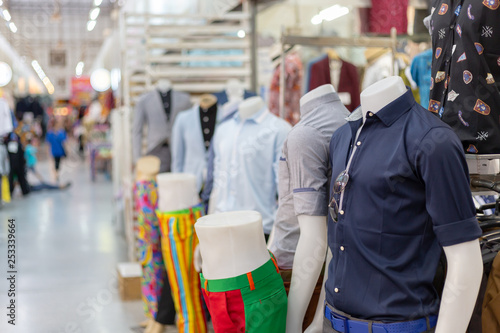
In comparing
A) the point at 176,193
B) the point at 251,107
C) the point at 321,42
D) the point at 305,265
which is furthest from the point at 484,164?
the point at 321,42

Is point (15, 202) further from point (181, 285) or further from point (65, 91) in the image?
point (65, 91)

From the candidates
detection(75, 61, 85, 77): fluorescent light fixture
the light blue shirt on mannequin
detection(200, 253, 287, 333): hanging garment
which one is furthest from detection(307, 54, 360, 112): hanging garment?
detection(75, 61, 85, 77): fluorescent light fixture

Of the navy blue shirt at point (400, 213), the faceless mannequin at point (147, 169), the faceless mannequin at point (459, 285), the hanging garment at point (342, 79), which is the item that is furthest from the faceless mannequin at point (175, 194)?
the hanging garment at point (342, 79)

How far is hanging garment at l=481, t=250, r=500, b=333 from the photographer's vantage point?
5.59ft

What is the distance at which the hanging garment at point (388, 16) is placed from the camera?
596 cm

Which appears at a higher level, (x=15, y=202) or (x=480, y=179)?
(x=480, y=179)

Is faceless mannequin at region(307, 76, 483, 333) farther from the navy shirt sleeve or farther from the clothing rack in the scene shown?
the clothing rack

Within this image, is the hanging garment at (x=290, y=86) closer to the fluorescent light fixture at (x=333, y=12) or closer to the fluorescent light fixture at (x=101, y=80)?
the fluorescent light fixture at (x=333, y=12)

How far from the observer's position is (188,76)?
6.16 meters

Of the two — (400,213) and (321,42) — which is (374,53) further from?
(400,213)

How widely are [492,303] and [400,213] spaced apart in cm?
49

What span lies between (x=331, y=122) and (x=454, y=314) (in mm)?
808

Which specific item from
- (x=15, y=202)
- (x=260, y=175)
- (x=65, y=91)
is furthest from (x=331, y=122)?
(x=65, y=91)

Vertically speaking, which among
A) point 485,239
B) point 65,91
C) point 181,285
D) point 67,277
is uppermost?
point 65,91
